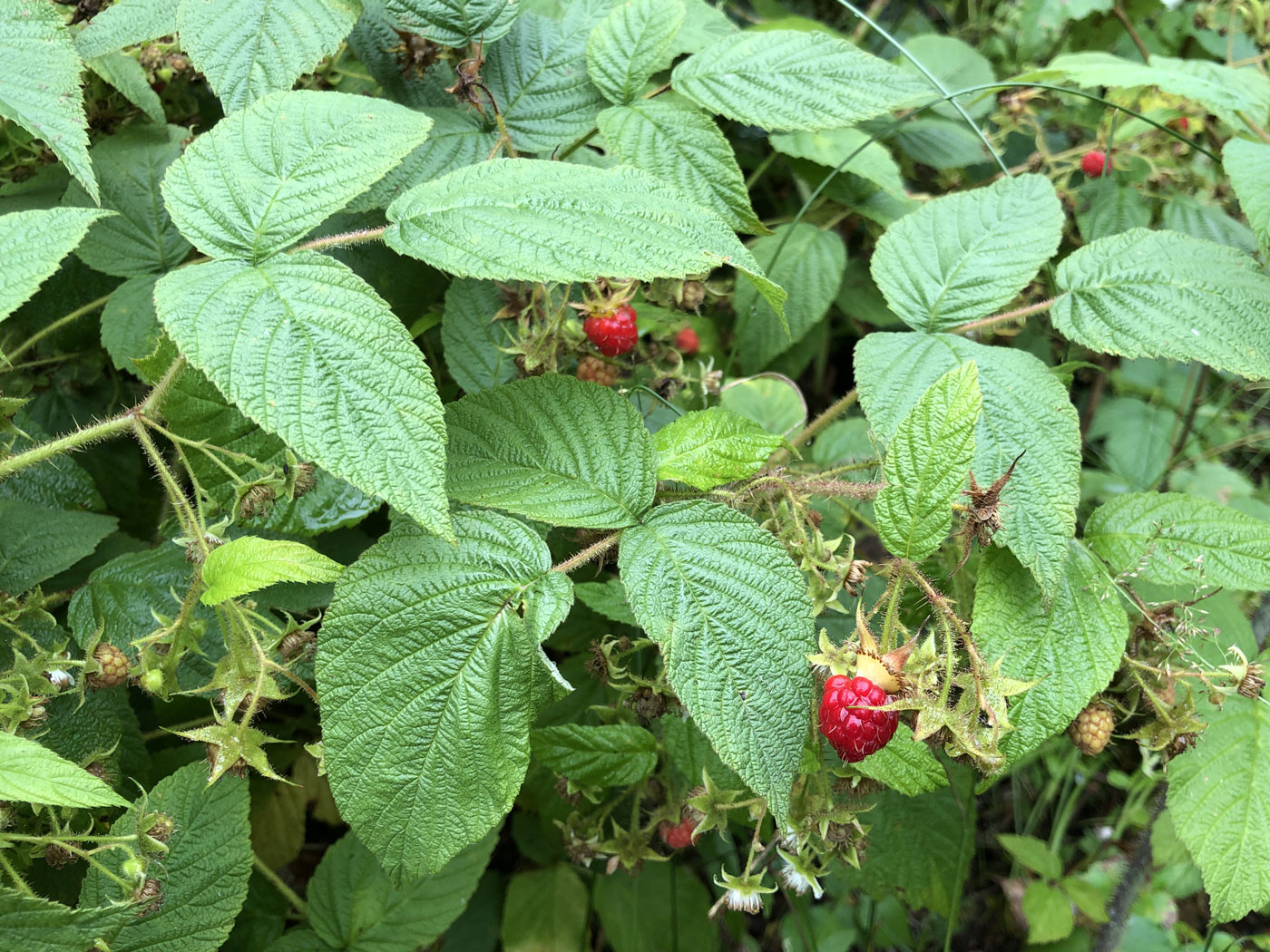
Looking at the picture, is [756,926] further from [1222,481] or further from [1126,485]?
[1222,481]

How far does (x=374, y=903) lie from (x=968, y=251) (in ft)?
4.04

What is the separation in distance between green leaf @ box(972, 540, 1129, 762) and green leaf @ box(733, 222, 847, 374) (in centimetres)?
70

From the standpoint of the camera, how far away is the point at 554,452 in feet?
3.21

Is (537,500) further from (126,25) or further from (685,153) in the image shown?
(126,25)

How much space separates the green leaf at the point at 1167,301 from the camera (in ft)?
3.42

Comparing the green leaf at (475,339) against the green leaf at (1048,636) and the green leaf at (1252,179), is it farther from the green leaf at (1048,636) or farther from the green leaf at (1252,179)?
the green leaf at (1252,179)

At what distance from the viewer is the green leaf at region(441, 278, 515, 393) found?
47.8 inches

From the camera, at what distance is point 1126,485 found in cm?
220

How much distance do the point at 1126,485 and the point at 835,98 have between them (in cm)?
147

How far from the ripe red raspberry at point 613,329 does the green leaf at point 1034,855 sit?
137 centimetres

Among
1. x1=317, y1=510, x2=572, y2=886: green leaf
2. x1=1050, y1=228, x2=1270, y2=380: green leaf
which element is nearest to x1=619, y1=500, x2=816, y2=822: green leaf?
x1=317, y1=510, x2=572, y2=886: green leaf

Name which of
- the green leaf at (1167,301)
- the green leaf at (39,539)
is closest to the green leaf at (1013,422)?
the green leaf at (1167,301)

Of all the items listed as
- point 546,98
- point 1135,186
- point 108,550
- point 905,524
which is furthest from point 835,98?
point 108,550

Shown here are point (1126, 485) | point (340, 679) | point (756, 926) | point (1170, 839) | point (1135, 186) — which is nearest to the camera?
point (340, 679)
